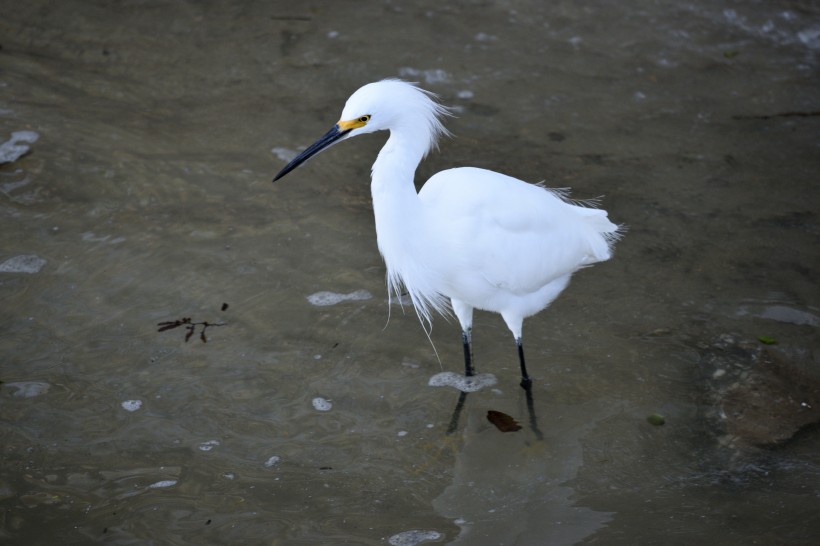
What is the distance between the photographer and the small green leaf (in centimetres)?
346

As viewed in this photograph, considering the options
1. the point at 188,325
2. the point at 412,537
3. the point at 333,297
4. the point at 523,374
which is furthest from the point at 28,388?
the point at 523,374

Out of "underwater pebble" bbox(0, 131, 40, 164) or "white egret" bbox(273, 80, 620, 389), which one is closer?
"white egret" bbox(273, 80, 620, 389)

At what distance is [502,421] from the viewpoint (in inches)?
139

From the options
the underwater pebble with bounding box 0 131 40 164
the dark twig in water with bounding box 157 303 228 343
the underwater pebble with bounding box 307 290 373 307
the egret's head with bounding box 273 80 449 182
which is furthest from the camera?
the underwater pebble with bounding box 0 131 40 164

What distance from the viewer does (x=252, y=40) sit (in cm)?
621

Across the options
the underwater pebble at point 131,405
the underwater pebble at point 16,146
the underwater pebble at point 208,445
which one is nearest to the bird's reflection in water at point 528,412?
the underwater pebble at point 208,445

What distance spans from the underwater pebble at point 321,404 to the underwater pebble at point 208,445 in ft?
1.41

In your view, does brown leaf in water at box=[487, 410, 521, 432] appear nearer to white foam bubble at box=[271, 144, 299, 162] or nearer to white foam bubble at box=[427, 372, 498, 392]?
white foam bubble at box=[427, 372, 498, 392]

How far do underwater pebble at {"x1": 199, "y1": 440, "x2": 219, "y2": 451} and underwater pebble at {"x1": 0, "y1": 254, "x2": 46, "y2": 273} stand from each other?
4.83ft

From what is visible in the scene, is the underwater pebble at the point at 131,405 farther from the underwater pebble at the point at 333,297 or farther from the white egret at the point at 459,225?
the white egret at the point at 459,225

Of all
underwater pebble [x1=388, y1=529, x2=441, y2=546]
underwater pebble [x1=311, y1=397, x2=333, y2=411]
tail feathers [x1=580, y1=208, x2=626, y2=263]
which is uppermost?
tail feathers [x1=580, y1=208, x2=626, y2=263]

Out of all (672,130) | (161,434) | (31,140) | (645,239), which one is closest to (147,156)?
(31,140)

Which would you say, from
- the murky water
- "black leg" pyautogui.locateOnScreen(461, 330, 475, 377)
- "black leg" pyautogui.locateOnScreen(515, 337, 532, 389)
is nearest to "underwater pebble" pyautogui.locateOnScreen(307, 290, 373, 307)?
the murky water

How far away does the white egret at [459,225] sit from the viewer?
10.2ft
